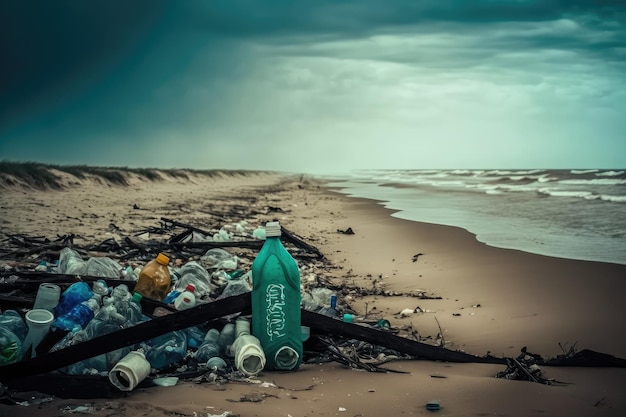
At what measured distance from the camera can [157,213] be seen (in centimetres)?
1205

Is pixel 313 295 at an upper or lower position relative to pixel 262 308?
lower

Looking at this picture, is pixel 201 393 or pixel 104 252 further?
pixel 104 252

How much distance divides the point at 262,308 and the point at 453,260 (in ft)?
14.9

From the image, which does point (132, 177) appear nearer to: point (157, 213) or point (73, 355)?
point (157, 213)

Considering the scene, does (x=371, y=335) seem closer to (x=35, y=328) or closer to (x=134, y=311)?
(x=134, y=311)

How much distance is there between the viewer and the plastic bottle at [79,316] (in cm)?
307

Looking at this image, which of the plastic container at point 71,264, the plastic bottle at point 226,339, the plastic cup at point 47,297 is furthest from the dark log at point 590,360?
the plastic container at point 71,264

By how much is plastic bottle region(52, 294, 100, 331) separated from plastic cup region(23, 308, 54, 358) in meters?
0.14

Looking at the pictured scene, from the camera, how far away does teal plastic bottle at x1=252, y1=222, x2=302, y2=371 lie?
9.59ft

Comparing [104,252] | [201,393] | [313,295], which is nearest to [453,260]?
[313,295]

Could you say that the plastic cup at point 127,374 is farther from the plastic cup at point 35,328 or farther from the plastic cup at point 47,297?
the plastic cup at point 47,297

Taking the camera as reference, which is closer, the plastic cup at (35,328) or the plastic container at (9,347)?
the plastic container at (9,347)

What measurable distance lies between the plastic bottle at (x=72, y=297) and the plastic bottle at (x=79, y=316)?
0.27ft

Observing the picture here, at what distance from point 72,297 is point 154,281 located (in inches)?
25.5
